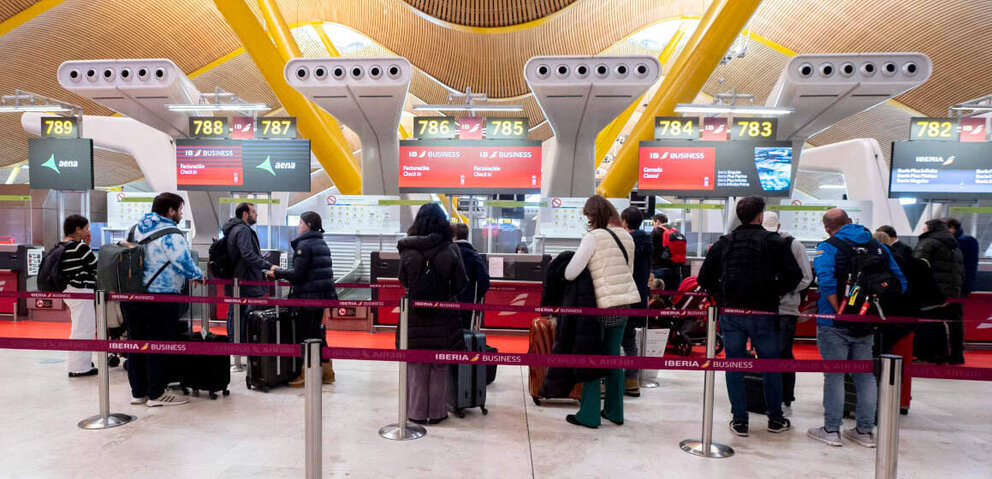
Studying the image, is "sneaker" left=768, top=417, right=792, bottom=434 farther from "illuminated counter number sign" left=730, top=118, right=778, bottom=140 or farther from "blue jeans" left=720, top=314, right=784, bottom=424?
"illuminated counter number sign" left=730, top=118, right=778, bottom=140

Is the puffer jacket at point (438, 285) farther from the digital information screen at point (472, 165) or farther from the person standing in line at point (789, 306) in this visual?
the digital information screen at point (472, 165)

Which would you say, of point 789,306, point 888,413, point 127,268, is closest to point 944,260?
point 789,306

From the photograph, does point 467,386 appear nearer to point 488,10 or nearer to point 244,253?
point 244,253

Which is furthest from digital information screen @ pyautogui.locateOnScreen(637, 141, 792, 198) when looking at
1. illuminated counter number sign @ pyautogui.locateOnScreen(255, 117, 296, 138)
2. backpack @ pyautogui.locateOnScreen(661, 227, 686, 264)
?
illuminated counter number sign @ pyautogui.locateOnScreen(255, 117, 296, 138)

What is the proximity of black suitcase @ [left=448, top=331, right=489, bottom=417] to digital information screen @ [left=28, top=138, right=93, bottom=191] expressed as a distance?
8.69 metres

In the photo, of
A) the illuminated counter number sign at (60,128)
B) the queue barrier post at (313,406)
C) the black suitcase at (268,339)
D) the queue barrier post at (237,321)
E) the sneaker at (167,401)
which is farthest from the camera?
the illuminated counter number sign at (60,128)

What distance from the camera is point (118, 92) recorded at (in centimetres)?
954

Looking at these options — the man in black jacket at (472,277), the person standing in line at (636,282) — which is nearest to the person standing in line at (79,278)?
the man in black jacket at (472,277)

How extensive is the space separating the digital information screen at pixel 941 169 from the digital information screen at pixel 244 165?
9.01 meters

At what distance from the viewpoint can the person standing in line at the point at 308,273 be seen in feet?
16.3

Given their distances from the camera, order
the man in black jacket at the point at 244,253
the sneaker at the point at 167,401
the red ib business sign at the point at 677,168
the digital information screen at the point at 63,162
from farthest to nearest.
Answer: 1. the digital information screen at the point at 63,162
2. the red ib business sign at the point at 677,168
3. the man in black jacket at the point at 244,253
4. the sneaker at the point at 167,401

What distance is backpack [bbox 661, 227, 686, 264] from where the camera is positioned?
740cm

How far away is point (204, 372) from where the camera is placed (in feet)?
15.3

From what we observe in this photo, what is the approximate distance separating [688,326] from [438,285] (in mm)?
3758
